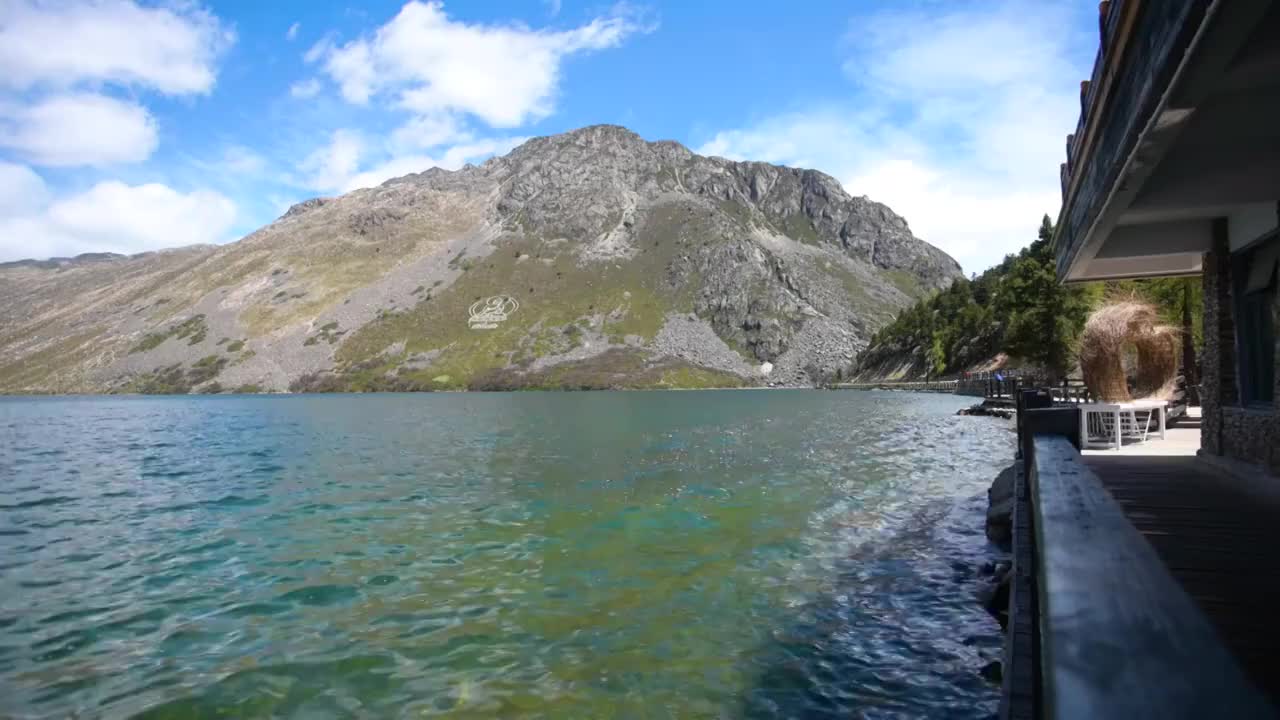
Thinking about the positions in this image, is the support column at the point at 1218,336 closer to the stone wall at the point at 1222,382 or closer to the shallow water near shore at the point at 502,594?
the stone wall at the point at 1222,382

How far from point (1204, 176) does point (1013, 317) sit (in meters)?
73.1

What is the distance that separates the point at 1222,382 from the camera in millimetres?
14016

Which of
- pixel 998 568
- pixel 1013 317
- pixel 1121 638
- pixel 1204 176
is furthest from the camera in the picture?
pixel 1013 317

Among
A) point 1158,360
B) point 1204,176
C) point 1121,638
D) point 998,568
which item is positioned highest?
point 1204,176

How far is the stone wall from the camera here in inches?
490

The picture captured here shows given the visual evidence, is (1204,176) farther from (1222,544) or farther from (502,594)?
(502,594)

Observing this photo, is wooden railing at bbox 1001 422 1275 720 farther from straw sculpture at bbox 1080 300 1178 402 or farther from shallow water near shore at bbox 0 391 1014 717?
straw sculpture at bbox 1080 300 1178 402

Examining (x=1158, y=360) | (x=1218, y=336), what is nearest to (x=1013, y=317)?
(x=1158, y=360)

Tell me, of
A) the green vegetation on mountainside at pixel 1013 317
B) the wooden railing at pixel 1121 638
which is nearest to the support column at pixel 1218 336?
the green vegetation on mountainside at pixel 1013 317

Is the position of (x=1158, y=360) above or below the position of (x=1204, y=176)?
below

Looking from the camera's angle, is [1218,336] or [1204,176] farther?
[1218,336]

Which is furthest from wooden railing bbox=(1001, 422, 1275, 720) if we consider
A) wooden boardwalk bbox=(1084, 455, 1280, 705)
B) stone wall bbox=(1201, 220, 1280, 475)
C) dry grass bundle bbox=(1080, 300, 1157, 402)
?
dry grass bundle bbox=(1080, 300, 1157, 402)

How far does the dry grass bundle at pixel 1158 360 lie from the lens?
2712 centimetres

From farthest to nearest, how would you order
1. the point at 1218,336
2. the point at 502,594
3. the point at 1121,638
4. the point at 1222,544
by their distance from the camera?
the point at 1218,336, the point at 502,594, the point at 1222,544, the point at 1121,638
